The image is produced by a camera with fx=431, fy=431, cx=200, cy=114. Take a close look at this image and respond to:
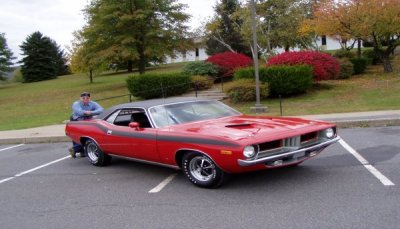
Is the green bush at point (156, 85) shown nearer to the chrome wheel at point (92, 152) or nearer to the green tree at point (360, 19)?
the green tree at point (360, 19)

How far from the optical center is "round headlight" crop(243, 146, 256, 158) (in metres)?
5.52

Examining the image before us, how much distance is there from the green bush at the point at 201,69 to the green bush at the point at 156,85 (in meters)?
1.94

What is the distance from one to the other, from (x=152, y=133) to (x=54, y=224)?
2.14m

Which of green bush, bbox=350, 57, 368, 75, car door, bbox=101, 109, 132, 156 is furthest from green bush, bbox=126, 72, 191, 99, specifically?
car door, bbox=101, 109, 132, 156

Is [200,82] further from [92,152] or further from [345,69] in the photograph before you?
[92,152]

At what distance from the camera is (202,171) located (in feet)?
20.4

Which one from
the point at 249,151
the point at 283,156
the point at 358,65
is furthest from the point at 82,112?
the point at 358,65

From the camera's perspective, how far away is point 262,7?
29.8 meters

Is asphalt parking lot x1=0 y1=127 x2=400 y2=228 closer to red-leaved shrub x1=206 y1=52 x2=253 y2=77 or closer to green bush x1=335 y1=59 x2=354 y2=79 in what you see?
green bush x1=335 y1=59 x2=354 y2=79

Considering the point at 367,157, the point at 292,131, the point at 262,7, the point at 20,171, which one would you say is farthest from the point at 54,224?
the point at 262,7

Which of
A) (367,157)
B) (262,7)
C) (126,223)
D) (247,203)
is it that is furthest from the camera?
(262,7)

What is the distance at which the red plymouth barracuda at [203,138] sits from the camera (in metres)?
5.68

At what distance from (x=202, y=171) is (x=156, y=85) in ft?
51.7

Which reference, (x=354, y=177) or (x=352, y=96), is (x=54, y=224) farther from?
(x=352, y=96)
